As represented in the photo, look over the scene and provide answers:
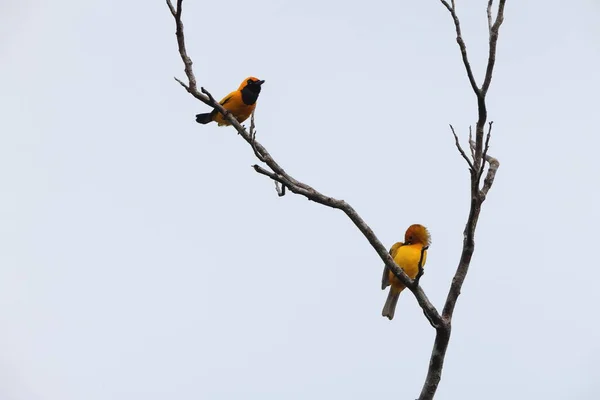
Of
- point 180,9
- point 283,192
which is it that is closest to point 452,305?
point 283,192

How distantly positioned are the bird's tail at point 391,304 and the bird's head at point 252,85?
12.3ft

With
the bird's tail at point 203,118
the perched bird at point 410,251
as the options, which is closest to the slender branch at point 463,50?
the perched bird at point 410,251

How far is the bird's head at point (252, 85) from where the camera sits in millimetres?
10531

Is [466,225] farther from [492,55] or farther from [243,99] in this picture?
[243,99]

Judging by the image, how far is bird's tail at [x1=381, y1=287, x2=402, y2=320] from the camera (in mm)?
7867

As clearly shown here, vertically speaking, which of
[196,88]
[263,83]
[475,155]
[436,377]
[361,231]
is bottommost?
[436,377]

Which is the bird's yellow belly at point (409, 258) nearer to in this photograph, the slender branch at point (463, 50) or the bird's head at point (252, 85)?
the slender branch at point (463, 50)

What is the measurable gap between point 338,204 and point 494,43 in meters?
1.40

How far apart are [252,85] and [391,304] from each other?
154 inches

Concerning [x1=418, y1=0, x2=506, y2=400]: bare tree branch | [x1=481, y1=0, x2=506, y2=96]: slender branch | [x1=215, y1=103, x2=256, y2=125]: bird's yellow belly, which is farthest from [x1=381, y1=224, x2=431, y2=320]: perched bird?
[x1=215, y1=103, x2=256, y2=125]: bird's yellow belly

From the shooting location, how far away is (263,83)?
35.0 feet

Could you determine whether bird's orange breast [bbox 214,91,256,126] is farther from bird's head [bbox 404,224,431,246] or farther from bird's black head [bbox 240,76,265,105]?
bird's head [bbox 404,224,431,246]

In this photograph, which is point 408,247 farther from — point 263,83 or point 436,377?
point 263,83

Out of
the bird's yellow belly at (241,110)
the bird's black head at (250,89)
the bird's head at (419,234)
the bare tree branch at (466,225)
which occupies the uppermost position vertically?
the bird's black head at (250,89)
